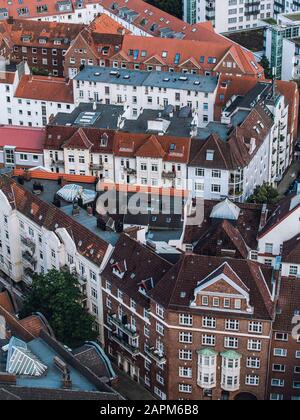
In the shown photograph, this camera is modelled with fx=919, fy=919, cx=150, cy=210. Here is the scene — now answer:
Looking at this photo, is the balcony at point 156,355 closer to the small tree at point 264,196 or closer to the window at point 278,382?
the window at point 278,382

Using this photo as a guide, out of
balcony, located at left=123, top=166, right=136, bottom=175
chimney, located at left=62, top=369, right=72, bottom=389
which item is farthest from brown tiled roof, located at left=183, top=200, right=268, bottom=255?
chimney, located at left=62, top=369, right=72, bottom=389

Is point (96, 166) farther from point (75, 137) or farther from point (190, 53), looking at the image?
point (190, 53)

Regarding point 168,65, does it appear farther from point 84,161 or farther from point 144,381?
point 144,381

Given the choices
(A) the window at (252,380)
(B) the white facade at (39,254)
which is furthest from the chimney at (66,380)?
(B) the white facade at (39,254)

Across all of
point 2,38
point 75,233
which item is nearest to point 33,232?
point 75,233

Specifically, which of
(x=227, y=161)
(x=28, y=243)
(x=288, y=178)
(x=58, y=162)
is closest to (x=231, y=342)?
(x=28, y=243)
